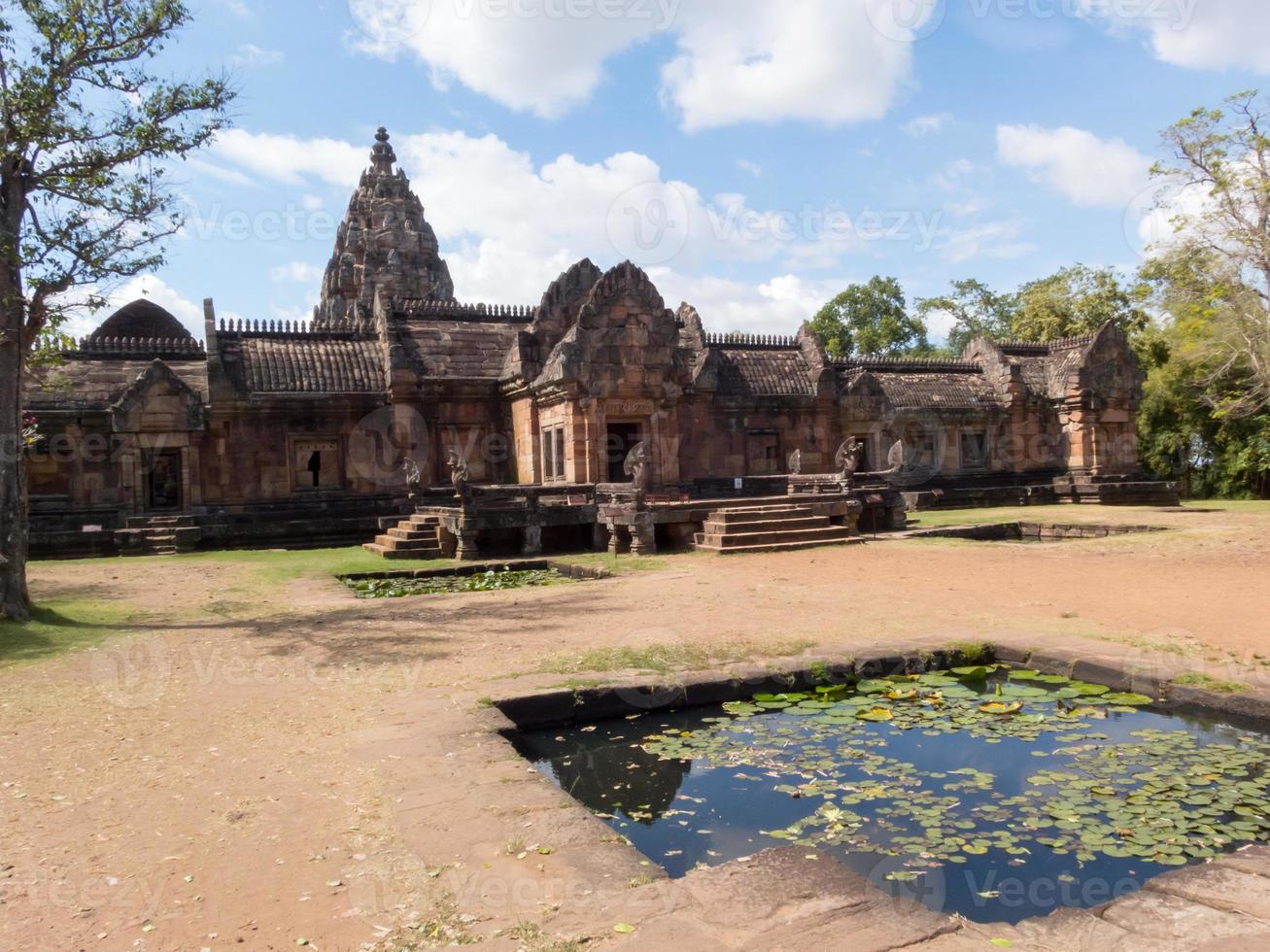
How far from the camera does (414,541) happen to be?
1803cm

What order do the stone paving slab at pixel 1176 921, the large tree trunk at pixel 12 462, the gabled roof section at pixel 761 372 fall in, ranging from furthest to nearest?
1. the gabled roof section at pixel 761 372
2. the large tree trunk at pixel 12 462
3. the stone paving slab at pixel 1176 921

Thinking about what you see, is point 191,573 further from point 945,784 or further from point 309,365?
point 945,784

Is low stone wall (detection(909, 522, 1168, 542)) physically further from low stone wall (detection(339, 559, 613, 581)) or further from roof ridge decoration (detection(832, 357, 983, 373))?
roof ridge decoration (detection(832, 357, 983, 373))

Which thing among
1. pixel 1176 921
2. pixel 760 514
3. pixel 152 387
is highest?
pixel 152 387

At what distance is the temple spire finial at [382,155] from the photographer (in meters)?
37.9

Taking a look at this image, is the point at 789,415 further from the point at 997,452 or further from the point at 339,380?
the point at 339,380

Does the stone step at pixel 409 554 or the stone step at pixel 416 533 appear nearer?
the stone step at pixel 409 554

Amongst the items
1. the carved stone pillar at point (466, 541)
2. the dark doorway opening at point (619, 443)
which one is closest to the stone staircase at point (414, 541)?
the carved stone pillar at point (466, 541)

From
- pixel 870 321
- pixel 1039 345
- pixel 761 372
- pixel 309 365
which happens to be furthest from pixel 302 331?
pixel 870 321

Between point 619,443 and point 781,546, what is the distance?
19.5 ft

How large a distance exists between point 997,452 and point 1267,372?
29.0 feet

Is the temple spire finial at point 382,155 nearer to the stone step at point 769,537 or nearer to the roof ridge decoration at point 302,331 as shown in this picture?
the roof ridge decoration at point 302,331

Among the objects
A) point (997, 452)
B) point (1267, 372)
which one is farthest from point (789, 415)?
point (1267, 372)

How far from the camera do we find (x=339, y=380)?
895 inches
